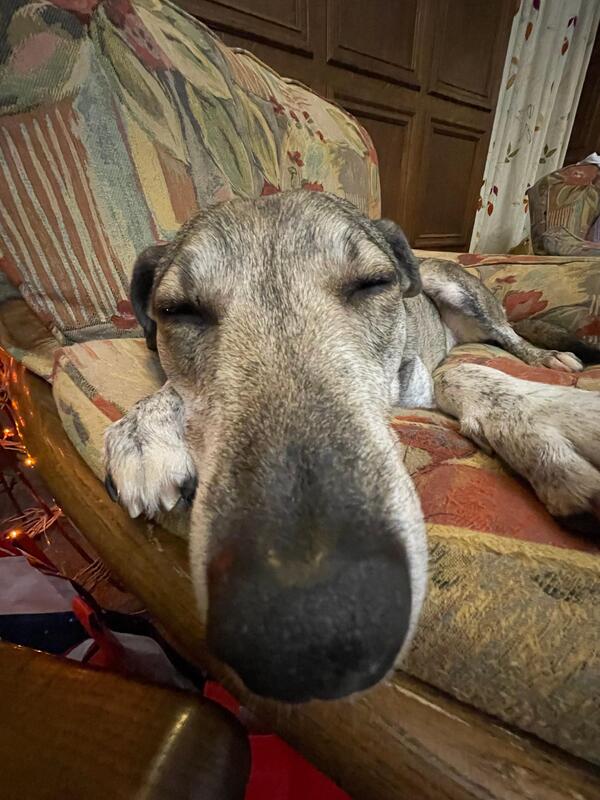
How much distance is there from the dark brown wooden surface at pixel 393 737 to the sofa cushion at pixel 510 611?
1.2 inches

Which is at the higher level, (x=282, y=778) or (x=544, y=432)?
(x=544, y=432)

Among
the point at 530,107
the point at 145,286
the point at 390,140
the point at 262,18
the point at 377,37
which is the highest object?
the point at 530,107

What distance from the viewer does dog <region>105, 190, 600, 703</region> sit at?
1.74ft

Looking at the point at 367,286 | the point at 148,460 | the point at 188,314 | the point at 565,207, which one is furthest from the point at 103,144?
the point at 565,207

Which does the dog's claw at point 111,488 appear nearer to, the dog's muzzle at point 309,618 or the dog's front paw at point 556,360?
the dog's muzzle at point 309,618

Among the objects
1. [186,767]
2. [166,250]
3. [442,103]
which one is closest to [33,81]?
[166,250]

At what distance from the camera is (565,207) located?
3324 mm

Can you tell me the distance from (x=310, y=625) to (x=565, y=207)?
3894mm

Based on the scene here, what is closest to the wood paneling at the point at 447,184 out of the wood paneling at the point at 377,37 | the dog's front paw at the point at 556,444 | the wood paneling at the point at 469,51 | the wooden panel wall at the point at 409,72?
the wooden panel wall at the point at 409,72

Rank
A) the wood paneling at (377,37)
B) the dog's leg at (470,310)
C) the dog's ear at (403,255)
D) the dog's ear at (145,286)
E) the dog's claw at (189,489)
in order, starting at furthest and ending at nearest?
1. the wood paneling at (377,37)
2. the dog's leg at (470,310)
3. the dog's ear at (403,255)
4. the dog's ear at (145,286)
5. the dog's claw at (189,489)

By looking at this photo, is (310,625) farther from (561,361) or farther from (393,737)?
(561,361)

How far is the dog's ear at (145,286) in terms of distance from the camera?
1427 mm

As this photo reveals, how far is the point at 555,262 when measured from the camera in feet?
7.48

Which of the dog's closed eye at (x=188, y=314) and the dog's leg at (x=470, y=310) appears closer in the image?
the dog's closed eye at (x=188, y=314)
